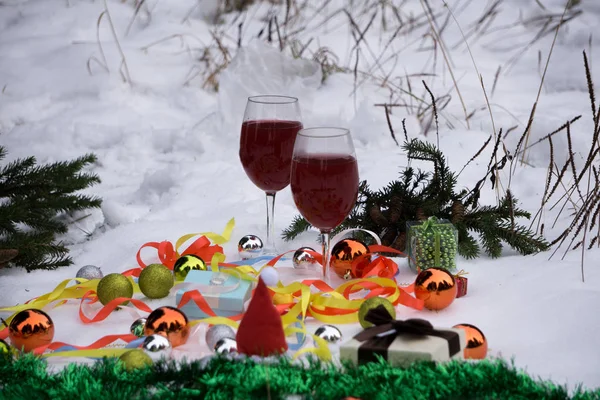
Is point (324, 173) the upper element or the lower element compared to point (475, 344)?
upper

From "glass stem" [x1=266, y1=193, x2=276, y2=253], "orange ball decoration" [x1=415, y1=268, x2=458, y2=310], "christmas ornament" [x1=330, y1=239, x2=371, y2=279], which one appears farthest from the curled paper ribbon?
"orange ball decoration" [x1=415, y1=268, x2=458, y2=310]

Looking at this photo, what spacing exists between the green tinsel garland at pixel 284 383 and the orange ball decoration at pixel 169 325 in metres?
0.15

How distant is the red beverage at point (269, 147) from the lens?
1755 millimetres

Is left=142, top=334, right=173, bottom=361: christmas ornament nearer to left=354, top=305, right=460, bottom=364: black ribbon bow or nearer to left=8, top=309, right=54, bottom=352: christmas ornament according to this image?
left=8, top=309, right=54, bottom=352: christmas ornament

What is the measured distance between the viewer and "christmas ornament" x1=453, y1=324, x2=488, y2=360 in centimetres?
129

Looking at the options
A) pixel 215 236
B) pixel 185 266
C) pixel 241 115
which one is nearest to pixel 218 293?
pixel 185 266

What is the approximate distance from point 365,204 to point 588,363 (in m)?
0.80

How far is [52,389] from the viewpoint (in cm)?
115

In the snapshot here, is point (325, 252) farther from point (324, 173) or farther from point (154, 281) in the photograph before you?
point (154, 281)

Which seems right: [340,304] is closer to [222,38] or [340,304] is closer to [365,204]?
[365,204]

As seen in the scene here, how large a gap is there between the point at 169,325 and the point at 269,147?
0.57m

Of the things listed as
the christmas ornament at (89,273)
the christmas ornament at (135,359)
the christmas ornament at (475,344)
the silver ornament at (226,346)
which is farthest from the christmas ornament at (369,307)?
the christmas ornament at (89,273)

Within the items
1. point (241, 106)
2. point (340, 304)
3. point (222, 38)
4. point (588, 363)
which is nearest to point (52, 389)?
point (340, 304)

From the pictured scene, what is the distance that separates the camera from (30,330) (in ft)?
4.41
